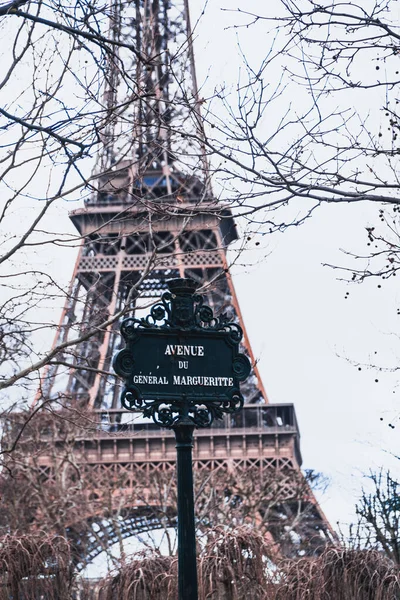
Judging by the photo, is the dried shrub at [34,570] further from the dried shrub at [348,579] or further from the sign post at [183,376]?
the sign post at [183,376]

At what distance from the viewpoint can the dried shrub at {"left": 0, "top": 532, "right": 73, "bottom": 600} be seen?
1213 cm

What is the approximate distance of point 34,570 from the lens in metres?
12.2

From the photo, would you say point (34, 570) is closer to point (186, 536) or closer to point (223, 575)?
point (223, 575)

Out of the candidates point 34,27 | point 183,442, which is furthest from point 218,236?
point 183,442

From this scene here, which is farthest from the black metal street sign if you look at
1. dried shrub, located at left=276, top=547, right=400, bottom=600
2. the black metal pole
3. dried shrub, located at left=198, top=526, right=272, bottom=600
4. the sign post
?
dried shrub, located at left=276, top=547, right=400, bottom=600

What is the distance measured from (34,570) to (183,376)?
17.8ft

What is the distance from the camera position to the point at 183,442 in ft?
26.0

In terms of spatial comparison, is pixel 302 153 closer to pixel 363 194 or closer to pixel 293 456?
pixel 363 194

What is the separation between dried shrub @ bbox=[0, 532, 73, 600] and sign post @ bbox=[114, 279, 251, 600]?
4.91 meters

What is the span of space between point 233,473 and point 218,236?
10.6 meters

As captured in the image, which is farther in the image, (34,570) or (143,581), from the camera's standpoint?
(143,581)

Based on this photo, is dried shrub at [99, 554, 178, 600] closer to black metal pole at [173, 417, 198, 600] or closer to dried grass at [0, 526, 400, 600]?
dried grass at [0, 526, 400, 600]

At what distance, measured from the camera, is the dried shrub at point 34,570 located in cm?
1213

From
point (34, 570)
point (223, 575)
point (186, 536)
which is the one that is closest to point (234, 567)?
point (223, 575)
